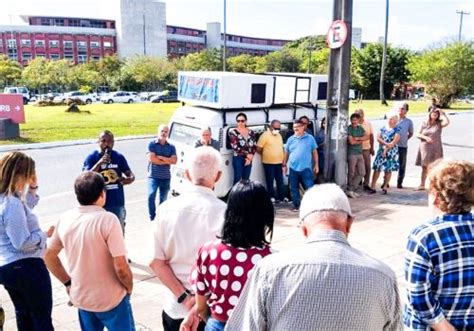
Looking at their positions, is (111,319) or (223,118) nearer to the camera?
(111,319)

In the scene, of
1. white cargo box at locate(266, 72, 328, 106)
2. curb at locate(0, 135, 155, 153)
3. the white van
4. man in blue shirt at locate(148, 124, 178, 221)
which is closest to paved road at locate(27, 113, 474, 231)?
curb at locate(0, 135, 155, 153)

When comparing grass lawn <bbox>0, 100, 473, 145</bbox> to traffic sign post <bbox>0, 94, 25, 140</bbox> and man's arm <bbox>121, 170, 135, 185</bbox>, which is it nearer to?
traffic sign post <bbox>0, 94, 25, 140</bbox>

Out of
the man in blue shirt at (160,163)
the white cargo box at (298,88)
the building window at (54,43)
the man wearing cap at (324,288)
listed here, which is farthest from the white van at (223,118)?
the building window at (54,43)

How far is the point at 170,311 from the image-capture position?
3090mm

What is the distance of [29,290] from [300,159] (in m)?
→ 6.05

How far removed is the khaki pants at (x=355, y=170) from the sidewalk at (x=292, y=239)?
34 centimetres

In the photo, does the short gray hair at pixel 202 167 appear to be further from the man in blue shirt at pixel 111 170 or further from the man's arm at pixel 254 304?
the man in blue shirt at pixel 111 170

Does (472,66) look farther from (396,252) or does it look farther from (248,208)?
(248,208)

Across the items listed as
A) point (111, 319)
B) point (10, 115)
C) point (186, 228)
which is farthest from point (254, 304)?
point (10, 115)

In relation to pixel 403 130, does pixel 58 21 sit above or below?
above

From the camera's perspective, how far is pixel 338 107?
9.76 metres

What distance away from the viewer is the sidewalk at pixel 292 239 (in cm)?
501

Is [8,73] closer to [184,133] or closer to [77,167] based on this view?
[77,167]

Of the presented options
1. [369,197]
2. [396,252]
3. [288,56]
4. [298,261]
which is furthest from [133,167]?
[288,56]
